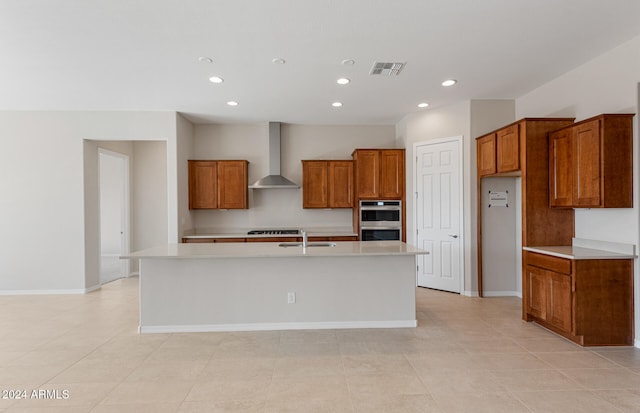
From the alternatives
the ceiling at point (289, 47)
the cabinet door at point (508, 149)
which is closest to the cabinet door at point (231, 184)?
the ceiling at point (289, 47)

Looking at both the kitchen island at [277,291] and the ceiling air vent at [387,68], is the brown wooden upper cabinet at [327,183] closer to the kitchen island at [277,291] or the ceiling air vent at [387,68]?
the ceiling air vent at [387,68]

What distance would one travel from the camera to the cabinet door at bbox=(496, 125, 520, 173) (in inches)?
159

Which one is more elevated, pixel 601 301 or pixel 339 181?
pixel 339 181

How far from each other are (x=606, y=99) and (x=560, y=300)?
2174mm

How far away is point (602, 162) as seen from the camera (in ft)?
10.5

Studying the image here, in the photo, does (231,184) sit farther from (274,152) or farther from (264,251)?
(264,251)

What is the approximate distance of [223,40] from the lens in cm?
318

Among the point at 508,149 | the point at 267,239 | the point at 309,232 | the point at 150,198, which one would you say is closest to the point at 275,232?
the point at 267,239

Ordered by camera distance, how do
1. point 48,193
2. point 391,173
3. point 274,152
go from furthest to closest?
point 274,152 < point 391,173 < point 48,193

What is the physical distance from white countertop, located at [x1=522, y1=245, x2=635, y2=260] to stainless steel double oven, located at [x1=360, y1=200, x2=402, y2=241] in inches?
91.4

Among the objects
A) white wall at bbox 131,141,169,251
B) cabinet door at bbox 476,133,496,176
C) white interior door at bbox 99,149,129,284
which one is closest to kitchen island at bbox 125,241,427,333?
cabinet door at bbox 476,133,496,176

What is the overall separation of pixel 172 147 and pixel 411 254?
13.8 ft

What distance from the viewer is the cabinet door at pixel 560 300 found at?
3281 millimetres

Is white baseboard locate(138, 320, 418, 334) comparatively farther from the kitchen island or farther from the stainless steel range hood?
the stainless steel range hood
